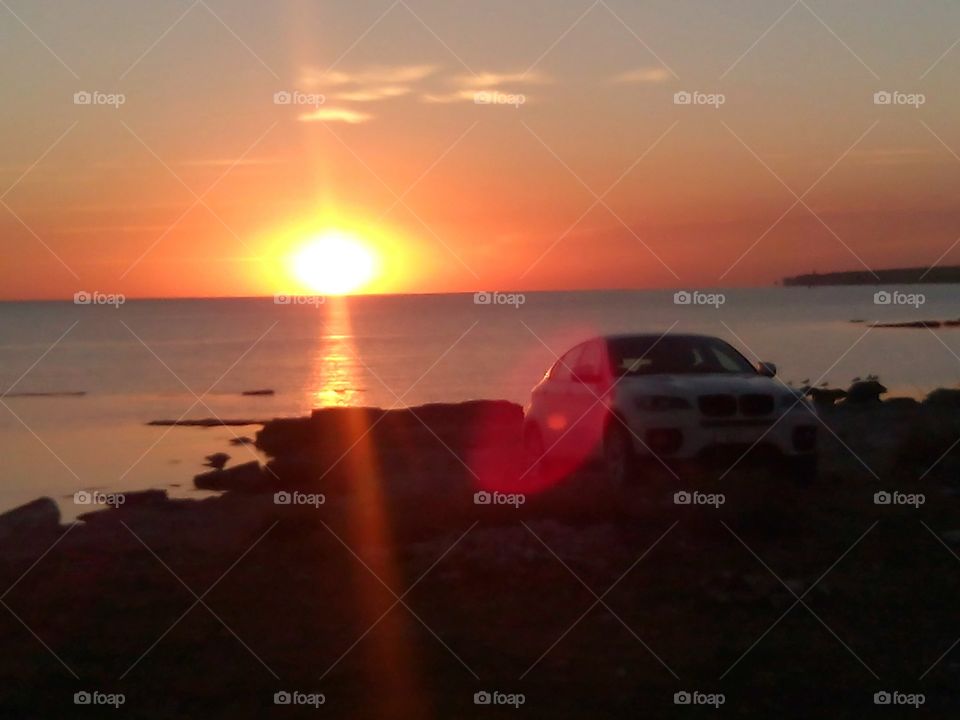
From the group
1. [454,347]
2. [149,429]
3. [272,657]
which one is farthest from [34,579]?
[454,347]

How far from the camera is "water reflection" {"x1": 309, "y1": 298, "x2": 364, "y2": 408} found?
3546cm

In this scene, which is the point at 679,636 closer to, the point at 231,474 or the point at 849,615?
the point at 849,615

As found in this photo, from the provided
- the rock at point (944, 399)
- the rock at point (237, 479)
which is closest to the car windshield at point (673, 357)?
the rock at point (237, 479)

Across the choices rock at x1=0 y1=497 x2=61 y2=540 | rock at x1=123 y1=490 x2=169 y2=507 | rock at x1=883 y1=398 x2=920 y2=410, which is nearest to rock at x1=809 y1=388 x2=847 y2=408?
rock at x1=883 y1=398 x2=920 y2=410

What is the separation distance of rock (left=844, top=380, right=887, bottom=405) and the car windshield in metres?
11.5

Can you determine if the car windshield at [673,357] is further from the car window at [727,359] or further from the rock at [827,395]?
the rock at [827,395]

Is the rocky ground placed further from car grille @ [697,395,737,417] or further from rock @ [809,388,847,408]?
rock @ [809,388,847,408]

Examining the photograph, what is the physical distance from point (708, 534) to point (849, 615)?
225 centimetres

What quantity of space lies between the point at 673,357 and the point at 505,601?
5.19 metres

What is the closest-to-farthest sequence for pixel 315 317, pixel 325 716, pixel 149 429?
pixel 325 716 < pixel 149 429 < pixel 315 317

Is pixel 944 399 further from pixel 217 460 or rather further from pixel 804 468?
pixel 217 460

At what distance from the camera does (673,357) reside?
12.6 metres

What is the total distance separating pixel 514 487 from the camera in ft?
43.0

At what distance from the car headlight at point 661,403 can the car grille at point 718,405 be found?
0.16 meters
